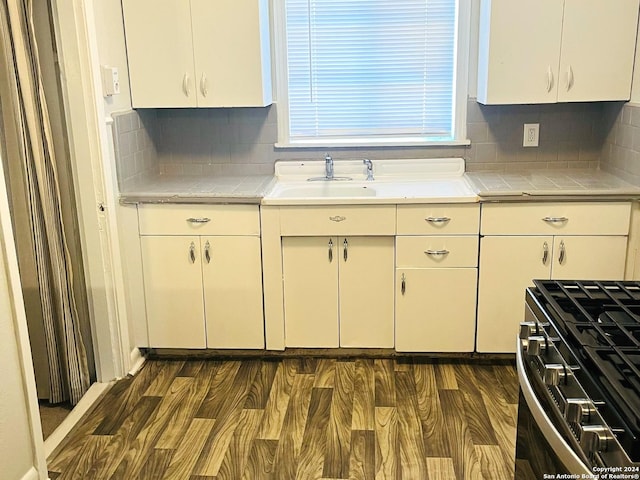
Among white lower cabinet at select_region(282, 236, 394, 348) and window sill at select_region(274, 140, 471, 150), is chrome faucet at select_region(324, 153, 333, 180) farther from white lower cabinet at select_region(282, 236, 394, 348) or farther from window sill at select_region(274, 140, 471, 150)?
white lower cabinet at select_region(282, 236, 394, 348)

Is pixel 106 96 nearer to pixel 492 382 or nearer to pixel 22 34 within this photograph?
pixel 22 34

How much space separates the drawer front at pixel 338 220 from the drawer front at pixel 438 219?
0.06 meters

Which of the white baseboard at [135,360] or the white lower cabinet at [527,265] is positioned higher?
the white lower cabinet at [527,265]

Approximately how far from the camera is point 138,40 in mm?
3166

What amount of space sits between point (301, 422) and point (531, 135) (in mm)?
2007

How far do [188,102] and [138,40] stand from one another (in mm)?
384

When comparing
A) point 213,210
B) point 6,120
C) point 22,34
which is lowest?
point 213,210

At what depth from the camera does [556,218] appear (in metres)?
2.98

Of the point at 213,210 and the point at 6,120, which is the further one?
the point at 213,210

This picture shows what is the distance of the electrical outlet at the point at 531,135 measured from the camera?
349 centimetres

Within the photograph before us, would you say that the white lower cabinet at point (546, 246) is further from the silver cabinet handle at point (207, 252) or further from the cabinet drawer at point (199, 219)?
the silver cabinet handle at point (207, 252)

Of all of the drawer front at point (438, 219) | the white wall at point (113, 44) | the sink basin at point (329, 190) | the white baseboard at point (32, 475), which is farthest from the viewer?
the sink basin at point (329, 190)

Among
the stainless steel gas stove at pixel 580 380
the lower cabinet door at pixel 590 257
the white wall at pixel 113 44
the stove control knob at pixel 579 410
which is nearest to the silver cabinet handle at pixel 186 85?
the white wall at pixel 113 44

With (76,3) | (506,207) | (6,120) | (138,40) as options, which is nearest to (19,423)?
(6,120)
